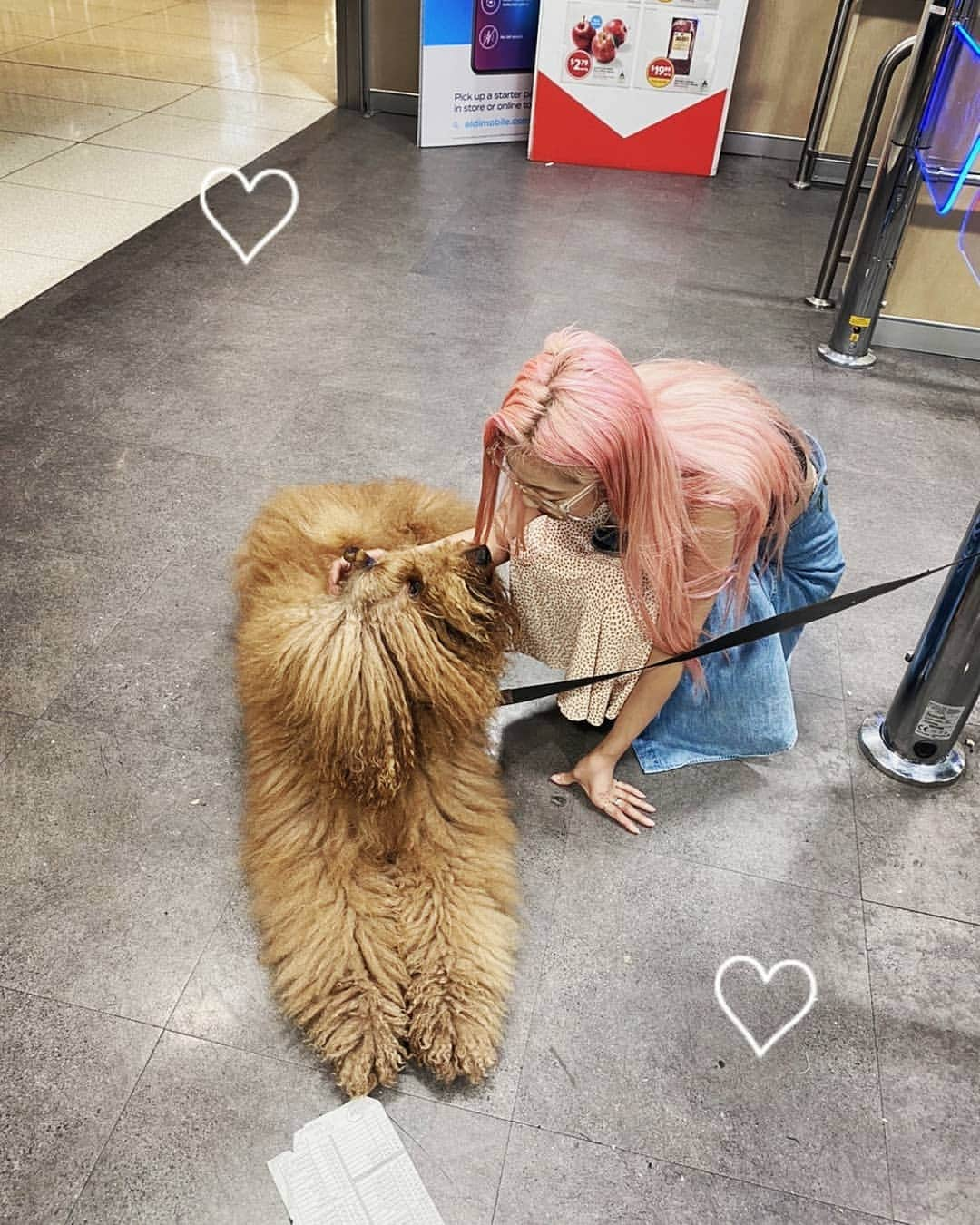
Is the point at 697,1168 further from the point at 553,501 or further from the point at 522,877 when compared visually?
the point at 553,501

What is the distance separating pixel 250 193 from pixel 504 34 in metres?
1.55

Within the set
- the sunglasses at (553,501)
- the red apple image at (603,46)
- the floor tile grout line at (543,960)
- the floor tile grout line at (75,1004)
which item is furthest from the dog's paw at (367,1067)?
the red apple image at (603,46)

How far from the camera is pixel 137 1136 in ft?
4.23

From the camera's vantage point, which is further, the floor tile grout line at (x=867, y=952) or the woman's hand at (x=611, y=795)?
the woman's hand at (x=611, y=795)

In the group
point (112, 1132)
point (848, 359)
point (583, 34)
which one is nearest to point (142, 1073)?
point (112, 1132)

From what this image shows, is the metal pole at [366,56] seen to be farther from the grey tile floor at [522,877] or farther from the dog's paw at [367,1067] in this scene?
the dog's paw at [367,1067]

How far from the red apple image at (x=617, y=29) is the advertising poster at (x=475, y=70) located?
497mm

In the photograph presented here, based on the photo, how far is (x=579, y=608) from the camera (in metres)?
1.69

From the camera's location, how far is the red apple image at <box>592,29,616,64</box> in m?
4.58

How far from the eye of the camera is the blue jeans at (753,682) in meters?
1.75

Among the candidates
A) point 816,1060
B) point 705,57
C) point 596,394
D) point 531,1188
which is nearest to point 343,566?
point 596,394

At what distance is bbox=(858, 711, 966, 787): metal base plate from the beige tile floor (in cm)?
310

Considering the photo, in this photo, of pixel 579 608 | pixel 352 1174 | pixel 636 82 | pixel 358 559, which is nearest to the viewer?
pixel 352 1174

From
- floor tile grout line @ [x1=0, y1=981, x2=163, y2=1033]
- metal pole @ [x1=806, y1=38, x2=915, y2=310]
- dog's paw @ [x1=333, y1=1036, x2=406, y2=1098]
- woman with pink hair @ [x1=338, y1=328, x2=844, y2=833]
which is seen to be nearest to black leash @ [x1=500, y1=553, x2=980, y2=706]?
woman with pink hair @ [x1=338, y1=328, x2=844, y2=833]
